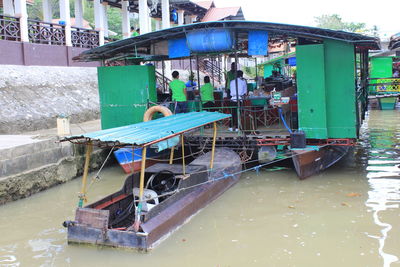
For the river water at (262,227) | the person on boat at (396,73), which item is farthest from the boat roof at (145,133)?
the person on boat at (396,73)

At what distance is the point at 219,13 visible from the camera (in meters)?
26.9

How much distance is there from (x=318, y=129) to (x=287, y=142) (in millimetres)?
703

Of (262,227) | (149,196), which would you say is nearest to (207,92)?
(149,196)

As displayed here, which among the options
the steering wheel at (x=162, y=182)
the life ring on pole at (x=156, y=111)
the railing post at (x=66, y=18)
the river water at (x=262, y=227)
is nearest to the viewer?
the river water at (x=262, y=227)

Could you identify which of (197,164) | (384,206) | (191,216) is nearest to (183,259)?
(191,216)

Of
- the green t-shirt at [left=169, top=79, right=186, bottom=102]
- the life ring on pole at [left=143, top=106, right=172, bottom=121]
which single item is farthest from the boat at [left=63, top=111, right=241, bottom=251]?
the green t-shirt at [left=169, top=79, right=186, bottom=102]

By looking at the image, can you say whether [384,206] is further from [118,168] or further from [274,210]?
[118,168]

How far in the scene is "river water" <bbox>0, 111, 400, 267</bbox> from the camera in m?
5.15

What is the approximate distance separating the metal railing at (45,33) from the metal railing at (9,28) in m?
0.65

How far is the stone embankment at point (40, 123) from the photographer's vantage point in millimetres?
7824

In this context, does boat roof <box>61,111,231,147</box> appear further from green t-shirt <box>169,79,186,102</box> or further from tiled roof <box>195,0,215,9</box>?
tiled roof <box>195,0,215,9</box>

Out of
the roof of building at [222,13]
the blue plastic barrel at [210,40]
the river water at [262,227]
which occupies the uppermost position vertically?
the roof of building at [222,13]

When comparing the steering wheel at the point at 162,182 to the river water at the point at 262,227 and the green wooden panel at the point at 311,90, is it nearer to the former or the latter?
the river water at the point at 262,227

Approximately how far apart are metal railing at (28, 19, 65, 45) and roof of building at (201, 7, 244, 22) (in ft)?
43.0
